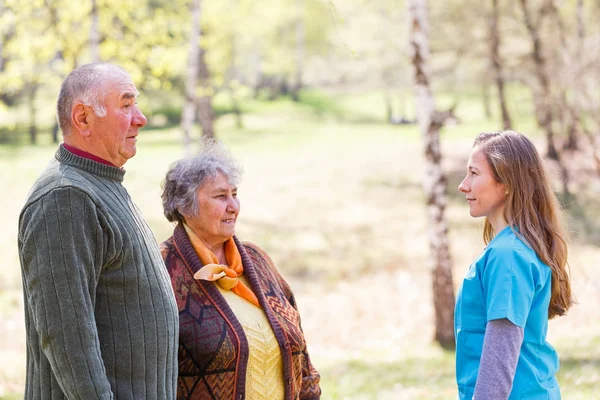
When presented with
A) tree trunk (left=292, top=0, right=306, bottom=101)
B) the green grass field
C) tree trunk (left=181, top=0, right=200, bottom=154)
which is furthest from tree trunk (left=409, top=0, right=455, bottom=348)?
tree trunk (left=292, top=0, right=306, bottom=101)

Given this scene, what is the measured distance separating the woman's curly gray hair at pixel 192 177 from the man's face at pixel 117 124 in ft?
2.18

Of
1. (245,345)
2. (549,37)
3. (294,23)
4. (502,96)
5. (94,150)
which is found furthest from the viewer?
(294,23)

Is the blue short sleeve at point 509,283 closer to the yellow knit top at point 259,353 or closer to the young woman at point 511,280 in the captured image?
the young woman at point 511,280

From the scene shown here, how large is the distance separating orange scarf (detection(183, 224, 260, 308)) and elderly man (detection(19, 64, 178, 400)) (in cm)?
42

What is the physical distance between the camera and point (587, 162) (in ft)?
70.0

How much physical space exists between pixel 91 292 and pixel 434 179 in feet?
18.8

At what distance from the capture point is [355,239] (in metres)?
15.2

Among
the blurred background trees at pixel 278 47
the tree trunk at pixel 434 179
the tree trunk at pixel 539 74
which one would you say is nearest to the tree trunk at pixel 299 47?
the blurred background trees at pixel 278 47

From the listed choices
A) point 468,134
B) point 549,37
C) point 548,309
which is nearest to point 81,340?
point 548,309

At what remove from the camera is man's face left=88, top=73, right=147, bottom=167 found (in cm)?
234

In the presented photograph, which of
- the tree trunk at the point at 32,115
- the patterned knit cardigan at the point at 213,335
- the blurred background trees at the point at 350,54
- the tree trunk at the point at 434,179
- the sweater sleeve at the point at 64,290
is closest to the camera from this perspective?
the sweater sleeve at the point at 64,290

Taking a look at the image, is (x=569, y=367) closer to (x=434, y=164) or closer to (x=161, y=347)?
(x=434, y=164)

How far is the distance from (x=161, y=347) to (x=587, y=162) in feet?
69.0

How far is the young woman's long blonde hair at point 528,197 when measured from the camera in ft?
8.16
